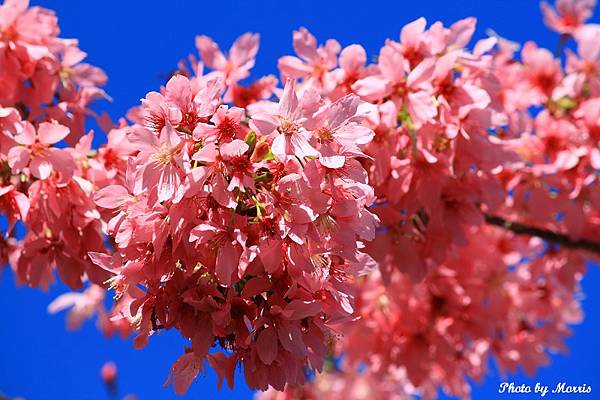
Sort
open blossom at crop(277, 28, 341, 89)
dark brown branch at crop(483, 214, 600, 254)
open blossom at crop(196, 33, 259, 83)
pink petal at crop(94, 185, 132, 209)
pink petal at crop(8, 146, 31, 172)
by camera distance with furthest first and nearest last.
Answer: dark brown branch at crop(483, 214, 600, 254) < open blossom at crop(196, 33, 259, 83) < open blossom at crop(277, 28, 341, 89) < pink petal at crop(8, 146, 31, 172) < pink petal at crop(94, 185, 132, 209)

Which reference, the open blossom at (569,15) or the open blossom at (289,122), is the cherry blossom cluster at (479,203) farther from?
the open blossom at (289,122)

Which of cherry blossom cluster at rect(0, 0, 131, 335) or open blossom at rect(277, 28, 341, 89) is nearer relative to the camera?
cherry blossom cluster at rect(0, 0, 131, 335)

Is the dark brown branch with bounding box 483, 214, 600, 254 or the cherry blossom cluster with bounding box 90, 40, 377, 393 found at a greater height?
the dark brown branch with bounding box 483, 214, 600, 254

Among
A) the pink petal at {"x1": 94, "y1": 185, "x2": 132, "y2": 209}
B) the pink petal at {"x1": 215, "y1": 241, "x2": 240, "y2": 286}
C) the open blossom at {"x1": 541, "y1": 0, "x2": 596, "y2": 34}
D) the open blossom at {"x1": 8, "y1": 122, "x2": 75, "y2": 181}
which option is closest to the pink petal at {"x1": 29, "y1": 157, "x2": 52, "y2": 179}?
the open blossom at {"x1": 8, "y1": 122, "x2": 75, "y2": 181}

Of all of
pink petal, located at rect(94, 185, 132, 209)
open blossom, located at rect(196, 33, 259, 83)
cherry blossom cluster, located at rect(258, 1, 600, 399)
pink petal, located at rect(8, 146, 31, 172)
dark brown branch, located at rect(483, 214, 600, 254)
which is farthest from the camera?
dark brown branch, located at rect(483, 214, 600, 254)

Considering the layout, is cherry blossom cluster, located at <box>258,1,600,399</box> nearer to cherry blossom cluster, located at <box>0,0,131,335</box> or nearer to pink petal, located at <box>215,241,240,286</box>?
pink petal, located at <box>215,241,240,286</box>

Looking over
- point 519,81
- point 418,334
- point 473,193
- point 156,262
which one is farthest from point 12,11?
point 418,334

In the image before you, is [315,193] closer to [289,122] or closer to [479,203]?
[289,122]

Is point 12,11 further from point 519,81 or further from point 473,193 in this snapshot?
point 519,81
